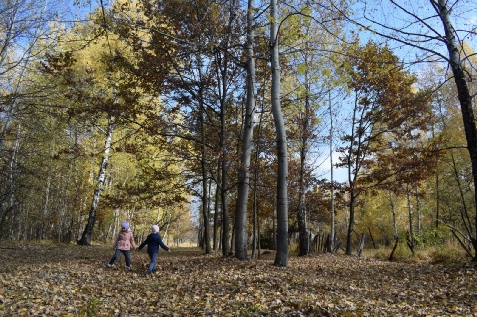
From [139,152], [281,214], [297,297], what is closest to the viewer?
[297,297]

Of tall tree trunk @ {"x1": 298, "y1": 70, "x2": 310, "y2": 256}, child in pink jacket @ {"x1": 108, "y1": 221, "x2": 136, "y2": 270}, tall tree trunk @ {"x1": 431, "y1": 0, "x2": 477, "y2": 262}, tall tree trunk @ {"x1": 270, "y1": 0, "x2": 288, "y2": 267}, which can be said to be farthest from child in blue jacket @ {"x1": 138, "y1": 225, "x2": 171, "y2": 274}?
tall tree trunk @ {"x1": 431, "y1": 0, "x2": 477, "y2": 262}

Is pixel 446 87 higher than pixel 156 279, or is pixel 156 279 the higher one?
pixel 446 87

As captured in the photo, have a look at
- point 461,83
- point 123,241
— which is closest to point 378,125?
point 461,83

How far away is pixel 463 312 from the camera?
4.91 metres

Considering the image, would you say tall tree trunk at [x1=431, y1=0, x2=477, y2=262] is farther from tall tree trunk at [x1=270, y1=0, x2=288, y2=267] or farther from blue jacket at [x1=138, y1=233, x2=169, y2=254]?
blue jacket at [x1=138, y1=233, x2=169, y2=254]

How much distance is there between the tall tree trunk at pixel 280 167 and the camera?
8625 mm

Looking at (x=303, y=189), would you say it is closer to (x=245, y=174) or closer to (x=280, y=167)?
(x=245, y=174)

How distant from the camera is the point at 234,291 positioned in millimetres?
5809

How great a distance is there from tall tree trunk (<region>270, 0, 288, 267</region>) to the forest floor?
23.3 inches


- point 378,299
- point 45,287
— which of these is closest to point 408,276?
point 378,299

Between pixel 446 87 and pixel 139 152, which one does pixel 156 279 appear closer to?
pixel 139 152

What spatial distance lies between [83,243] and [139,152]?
27.3 ft

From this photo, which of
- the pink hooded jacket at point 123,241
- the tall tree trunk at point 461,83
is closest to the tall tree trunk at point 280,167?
the tall tree trunk at point 461,83

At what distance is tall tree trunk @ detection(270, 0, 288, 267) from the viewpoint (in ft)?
28.3
